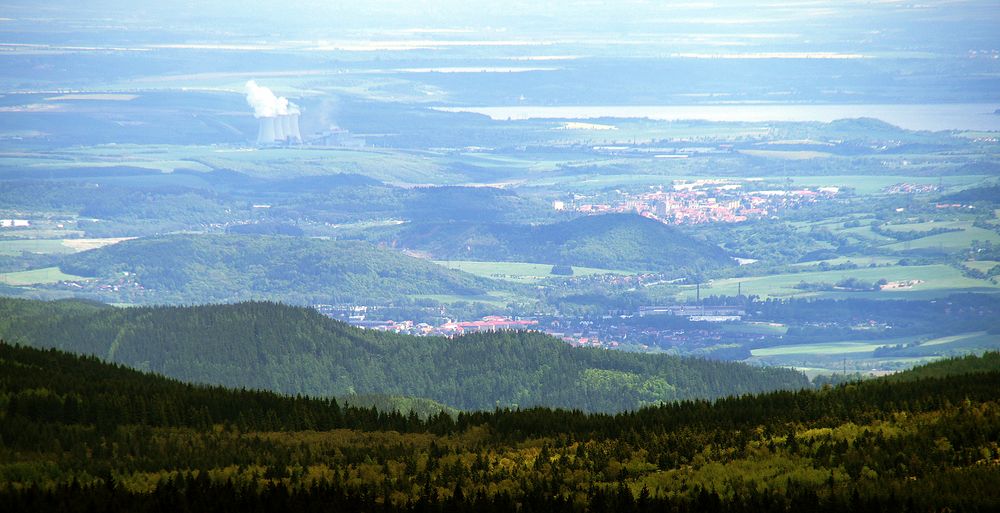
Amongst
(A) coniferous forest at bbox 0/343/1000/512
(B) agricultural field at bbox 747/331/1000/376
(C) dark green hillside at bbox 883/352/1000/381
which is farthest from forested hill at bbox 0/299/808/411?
(A) coniferous forest at bbox 0/343/1000/512

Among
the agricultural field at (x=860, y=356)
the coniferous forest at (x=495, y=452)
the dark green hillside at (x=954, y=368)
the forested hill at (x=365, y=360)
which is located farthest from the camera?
the agricultural field at (x=860, y=356)

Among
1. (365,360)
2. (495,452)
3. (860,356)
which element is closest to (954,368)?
(495,452)

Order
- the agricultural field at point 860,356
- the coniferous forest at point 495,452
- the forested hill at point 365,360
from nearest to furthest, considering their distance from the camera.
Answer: the coniferous forest at point 495,452, the forested hill at point 365,360, the agricultural field at point 860,356

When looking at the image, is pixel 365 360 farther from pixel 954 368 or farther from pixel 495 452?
pixel 495 452

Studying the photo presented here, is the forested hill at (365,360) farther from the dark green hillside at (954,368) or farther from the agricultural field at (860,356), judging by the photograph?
the dark green hillside at (954,368)

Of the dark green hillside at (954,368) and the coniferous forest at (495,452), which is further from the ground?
the dark green hillside at (954,368)

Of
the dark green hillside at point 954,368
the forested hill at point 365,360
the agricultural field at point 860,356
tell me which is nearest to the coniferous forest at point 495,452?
the dark green hillside at point 954,368

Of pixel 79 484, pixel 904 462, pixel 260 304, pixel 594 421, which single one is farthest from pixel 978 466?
pixel 260 304
